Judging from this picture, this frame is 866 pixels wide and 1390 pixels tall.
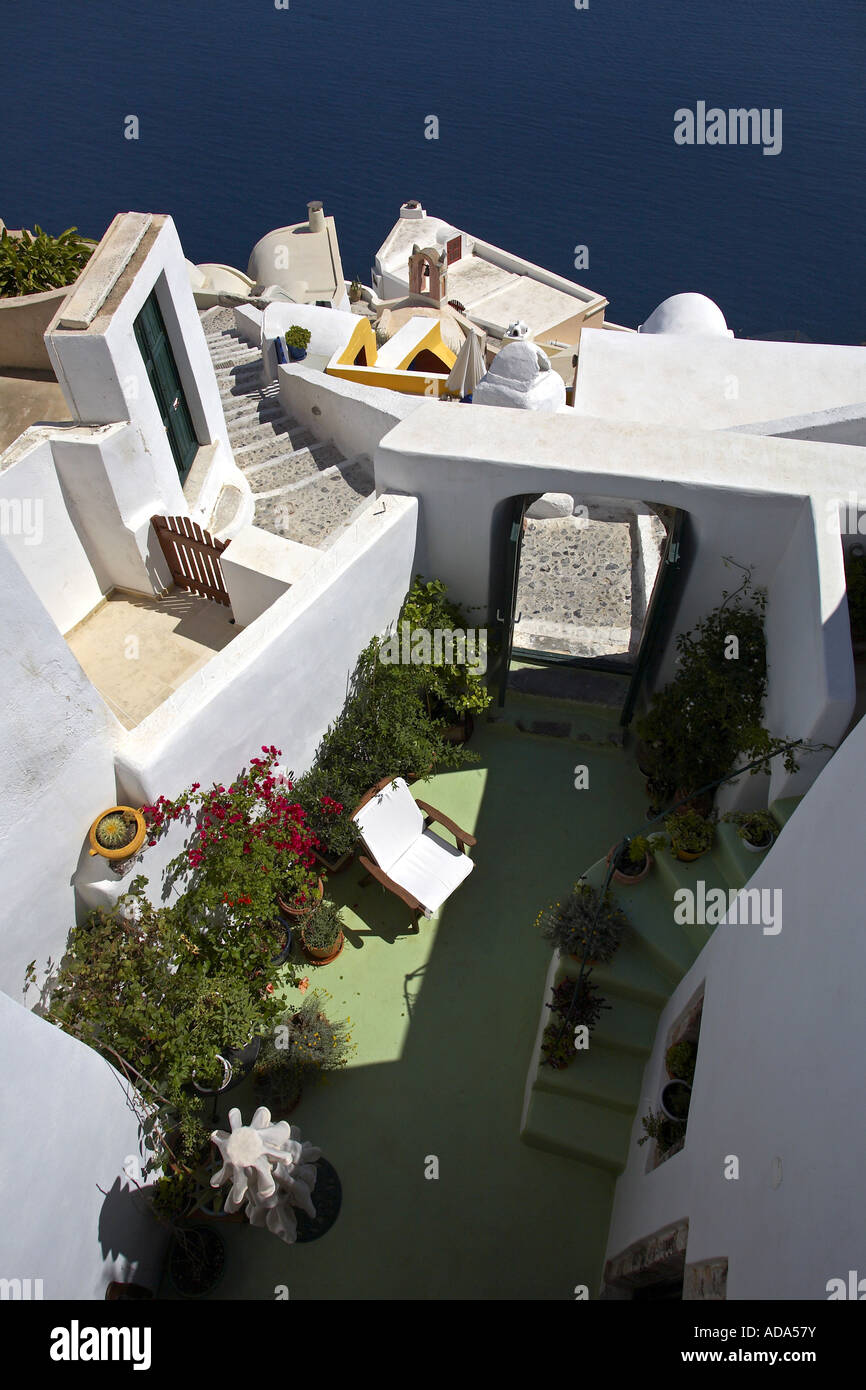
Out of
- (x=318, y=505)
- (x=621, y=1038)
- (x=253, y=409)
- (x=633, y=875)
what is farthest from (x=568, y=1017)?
(x=253, y=409)

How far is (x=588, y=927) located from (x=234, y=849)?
3084mm

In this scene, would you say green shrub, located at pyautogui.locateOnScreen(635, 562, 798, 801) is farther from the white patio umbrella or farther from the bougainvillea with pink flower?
the white patio umbrella

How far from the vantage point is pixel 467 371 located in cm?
1309

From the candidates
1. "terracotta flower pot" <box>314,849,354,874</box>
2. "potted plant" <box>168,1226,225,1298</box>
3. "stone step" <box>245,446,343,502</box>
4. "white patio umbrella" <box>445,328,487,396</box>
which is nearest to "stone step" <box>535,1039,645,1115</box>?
"terracotta flower pot" <box>314,849,354,874</box>

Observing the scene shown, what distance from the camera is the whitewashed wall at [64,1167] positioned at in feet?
14.7

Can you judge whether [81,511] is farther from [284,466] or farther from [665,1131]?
[665,1131]

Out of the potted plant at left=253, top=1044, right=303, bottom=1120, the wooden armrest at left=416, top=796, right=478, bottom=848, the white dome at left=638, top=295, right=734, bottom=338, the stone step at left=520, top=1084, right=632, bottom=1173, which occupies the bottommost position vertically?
the stone step at left=520, top=1084, right=632, bottom=1173

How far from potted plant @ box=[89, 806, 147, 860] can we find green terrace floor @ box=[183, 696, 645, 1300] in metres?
2.93

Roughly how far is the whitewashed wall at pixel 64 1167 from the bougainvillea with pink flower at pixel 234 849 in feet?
4.95

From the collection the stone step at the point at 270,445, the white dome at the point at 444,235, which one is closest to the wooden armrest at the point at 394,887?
the stone step at the point at 270,445

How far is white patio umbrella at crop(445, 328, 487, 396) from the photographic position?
12.9 metres

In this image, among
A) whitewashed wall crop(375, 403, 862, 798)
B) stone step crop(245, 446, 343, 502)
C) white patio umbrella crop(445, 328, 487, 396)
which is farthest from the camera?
white patio umbrella crop(445, 328, 487, 396)

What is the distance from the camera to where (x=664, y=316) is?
1752 cm

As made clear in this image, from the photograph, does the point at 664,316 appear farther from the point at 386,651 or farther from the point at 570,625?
the point at 386,651
